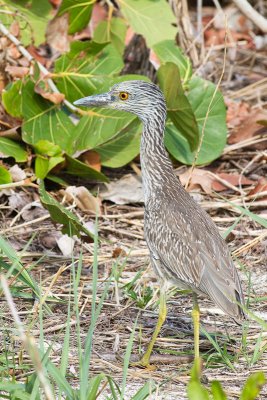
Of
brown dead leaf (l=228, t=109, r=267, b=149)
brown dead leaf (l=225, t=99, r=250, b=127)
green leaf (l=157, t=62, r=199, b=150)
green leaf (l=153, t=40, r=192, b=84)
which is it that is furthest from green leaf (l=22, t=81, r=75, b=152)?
brown dead leaf (l=225, t=99, r=250, b=127)

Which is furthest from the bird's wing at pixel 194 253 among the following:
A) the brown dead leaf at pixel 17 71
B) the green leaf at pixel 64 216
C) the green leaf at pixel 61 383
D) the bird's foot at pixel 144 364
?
the brown dead leaf at pixel 17 71

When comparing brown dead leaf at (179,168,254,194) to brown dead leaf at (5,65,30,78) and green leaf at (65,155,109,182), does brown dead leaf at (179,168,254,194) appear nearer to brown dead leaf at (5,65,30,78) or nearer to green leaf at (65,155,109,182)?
green leaf at (65,155,109,182)

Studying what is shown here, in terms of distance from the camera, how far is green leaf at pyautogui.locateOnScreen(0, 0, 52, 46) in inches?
310

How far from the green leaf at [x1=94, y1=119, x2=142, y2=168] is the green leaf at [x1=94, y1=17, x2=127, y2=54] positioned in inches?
43.7

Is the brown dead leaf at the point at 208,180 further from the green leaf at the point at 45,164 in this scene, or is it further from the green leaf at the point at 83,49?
the green leaf at the point at 83,49

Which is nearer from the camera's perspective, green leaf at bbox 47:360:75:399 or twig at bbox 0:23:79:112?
green leaf at bbox 47:360:75:399

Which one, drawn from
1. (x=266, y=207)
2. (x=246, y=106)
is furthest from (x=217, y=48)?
(x=266, y=207)

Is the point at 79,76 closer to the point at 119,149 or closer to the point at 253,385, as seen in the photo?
the point at 119,149

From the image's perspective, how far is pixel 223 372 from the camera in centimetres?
472

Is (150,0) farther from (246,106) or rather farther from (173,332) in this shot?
(173,332)

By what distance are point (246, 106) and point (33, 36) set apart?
218cm

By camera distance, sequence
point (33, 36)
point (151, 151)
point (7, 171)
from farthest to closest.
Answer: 1. point (33, 36)
2. point (7, 171)
3. point (151, 151)

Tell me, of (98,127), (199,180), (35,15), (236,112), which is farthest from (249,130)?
(35,15)

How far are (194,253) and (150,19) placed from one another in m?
3.49
